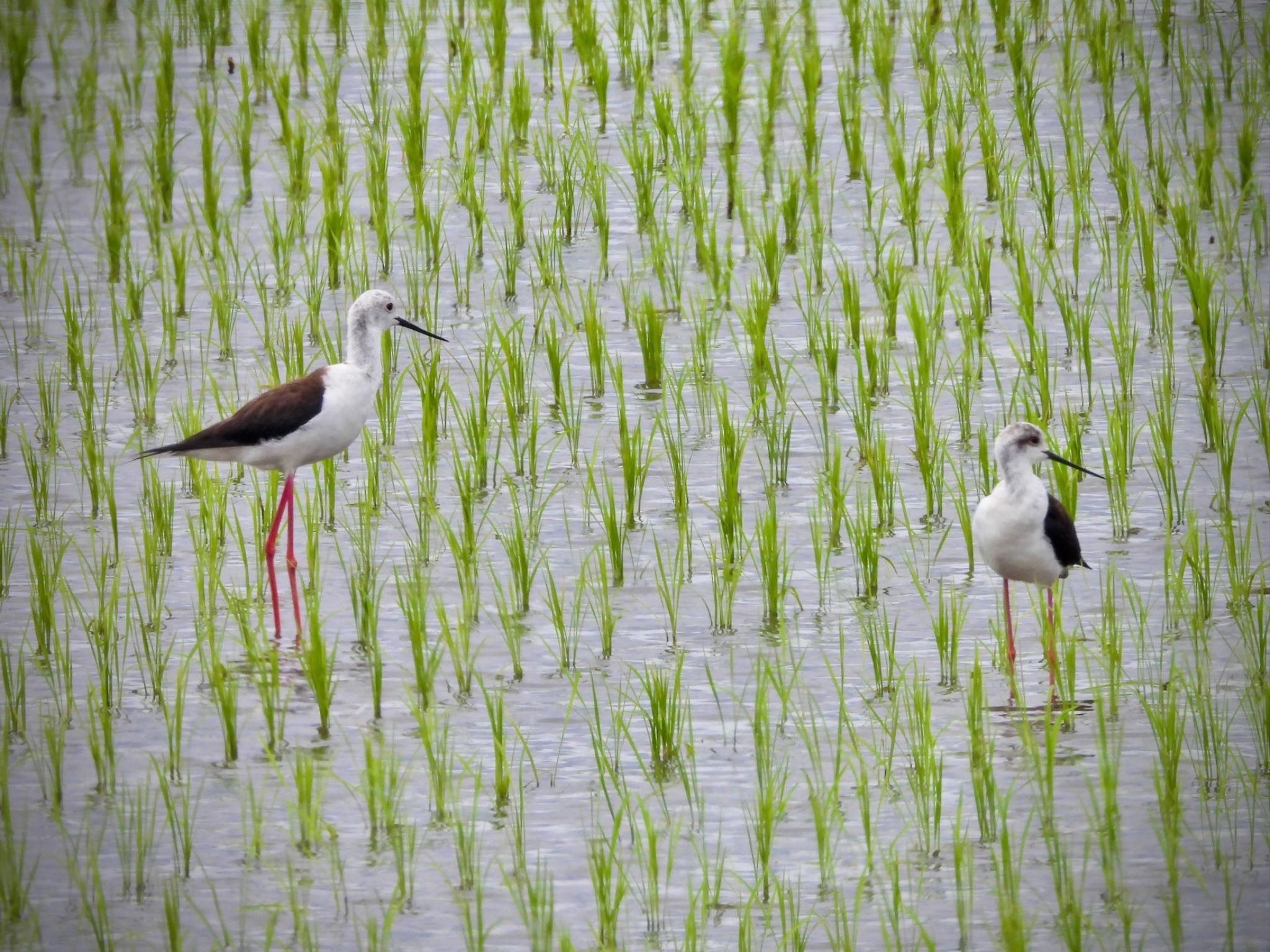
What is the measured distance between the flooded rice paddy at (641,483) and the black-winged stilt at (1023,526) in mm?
152

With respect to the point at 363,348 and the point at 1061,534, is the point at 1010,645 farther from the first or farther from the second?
the point at 363,348

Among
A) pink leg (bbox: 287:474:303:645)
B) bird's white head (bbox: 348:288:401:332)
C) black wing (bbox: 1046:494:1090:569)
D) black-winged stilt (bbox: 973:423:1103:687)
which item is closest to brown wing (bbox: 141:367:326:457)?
pink leg (bbox: 287:474:303:645)

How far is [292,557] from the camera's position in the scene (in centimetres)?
567

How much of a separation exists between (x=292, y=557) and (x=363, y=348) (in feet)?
2.31

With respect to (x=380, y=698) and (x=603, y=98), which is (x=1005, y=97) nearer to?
(x=603, y=98)

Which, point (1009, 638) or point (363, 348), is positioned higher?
point (363, 348)

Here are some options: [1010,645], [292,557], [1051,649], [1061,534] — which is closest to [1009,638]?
[1010,645]

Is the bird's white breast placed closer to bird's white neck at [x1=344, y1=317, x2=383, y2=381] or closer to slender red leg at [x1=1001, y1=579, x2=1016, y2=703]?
slender red leg at [x1=1001, y1=579, x2=1016, y2=703]

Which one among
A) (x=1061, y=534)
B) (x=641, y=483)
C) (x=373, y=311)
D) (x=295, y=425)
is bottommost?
(x=1061, y=534)

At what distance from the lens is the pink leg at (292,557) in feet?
18.1

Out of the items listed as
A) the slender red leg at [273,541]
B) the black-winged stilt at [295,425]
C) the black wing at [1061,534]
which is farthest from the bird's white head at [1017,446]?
the slender red leg at [273,541]

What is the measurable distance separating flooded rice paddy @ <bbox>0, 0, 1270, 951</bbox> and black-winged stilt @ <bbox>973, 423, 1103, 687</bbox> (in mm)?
152

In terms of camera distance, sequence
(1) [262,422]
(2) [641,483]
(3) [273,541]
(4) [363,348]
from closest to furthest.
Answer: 1. (1) [262,422]
2. (3) [273,541]
3. (4) [363,348]
4. (2) [641,483]

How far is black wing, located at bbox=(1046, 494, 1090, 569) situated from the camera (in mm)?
4969
